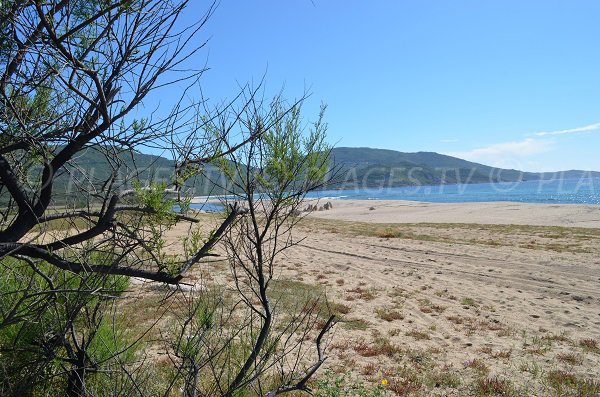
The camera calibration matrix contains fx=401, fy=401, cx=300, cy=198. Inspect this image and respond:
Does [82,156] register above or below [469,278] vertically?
above

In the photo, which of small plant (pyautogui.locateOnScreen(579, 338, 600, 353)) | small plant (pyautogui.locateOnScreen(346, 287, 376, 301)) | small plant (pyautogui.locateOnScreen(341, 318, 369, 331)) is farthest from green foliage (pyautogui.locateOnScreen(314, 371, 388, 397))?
small plant (pyautogui.locateOnScreen(346, 287, 376, 301))

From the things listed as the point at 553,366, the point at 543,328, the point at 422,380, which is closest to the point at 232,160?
the point at 422,380

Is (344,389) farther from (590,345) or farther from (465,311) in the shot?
(465,311)

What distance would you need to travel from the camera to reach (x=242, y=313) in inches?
315

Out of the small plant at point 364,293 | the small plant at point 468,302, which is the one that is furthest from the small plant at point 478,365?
the small plant at point 364,293

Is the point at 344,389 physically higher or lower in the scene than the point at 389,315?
higher

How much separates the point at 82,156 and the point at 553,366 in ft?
22.1

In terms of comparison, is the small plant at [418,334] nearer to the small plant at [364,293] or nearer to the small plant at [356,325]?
the small plant at [356,325]

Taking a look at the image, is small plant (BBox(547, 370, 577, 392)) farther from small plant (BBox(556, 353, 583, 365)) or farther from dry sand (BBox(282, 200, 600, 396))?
small plant (BBox(556, 353, 583, 365))

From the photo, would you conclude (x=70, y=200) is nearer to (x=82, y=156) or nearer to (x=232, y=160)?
(x=82, y=156)

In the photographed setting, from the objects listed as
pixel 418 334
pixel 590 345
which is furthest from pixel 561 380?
pixel 418 334

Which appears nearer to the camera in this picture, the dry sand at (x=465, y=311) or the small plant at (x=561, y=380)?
the small plant at (x=561, y=380)

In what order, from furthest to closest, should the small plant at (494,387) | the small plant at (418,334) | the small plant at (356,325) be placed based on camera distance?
the small plant at (356,325)
the small plant at (418,334)
the small plant at (494,387)

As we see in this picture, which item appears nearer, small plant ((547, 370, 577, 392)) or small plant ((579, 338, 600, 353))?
small plant ((547, 370, 577, 392))
